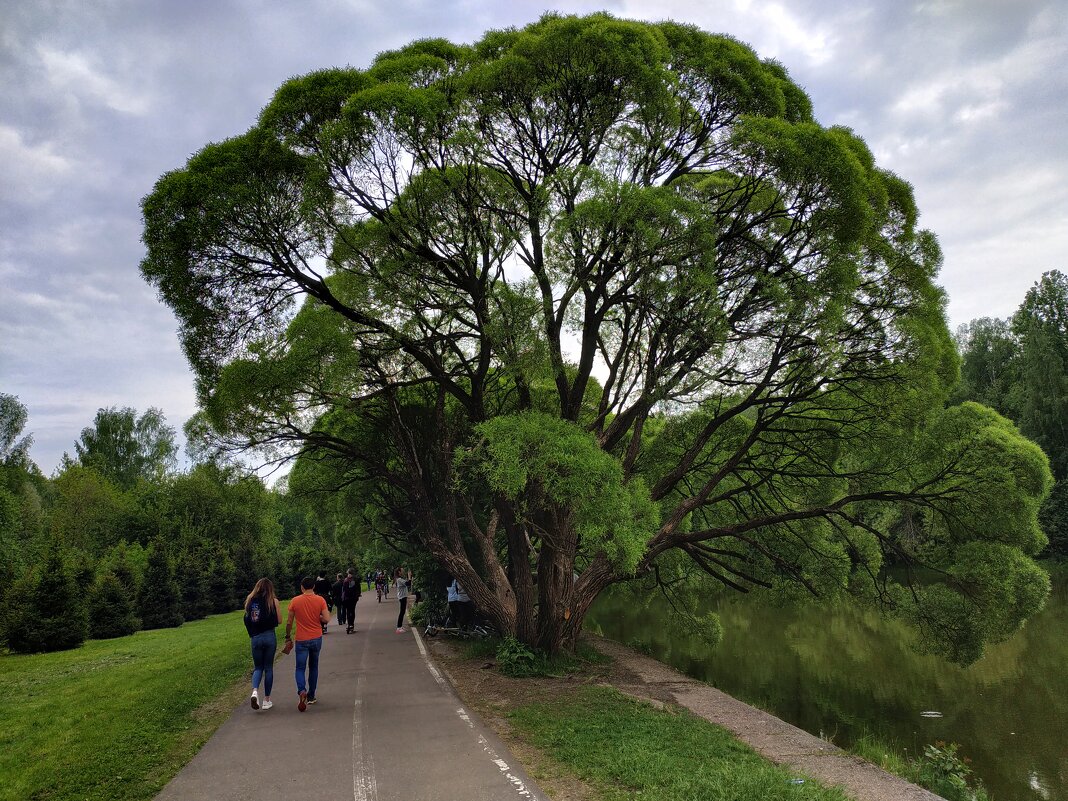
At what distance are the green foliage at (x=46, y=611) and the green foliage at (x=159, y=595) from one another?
714 cm

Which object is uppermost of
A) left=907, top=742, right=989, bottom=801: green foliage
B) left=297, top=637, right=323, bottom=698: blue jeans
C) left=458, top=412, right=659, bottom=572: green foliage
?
left=458, top=412, right=659, bottom=572: green foliage

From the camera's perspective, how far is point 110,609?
22.0 m

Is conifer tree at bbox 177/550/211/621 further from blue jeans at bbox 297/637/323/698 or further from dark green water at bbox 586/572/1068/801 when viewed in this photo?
blue jeans at bbox 297/637/323/698

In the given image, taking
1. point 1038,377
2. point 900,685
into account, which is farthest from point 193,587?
point 1038,377

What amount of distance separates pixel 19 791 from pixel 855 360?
12.8 m

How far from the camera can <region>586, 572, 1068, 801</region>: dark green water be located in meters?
10.8

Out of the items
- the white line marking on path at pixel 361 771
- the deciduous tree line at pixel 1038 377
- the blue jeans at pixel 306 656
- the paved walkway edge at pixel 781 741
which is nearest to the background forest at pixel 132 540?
the blue jeans at pixel 306 656

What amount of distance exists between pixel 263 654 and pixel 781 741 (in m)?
7.02

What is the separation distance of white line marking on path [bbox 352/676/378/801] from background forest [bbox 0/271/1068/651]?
8.29 metres

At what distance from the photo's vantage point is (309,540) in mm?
76188

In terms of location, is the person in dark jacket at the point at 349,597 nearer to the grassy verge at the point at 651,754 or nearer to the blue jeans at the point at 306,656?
the blue jeans at the point at 306,656

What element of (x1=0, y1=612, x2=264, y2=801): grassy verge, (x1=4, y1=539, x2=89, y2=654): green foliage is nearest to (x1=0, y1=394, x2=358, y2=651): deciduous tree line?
(x1=4, y1=539, x2=89, y2=654): green foliage

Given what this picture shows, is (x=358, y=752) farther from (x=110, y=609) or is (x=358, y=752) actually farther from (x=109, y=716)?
(x=110, y=609)

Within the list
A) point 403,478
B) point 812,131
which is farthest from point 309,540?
point 812,131
